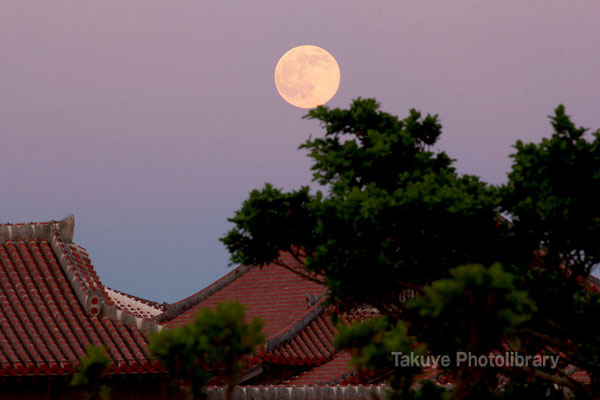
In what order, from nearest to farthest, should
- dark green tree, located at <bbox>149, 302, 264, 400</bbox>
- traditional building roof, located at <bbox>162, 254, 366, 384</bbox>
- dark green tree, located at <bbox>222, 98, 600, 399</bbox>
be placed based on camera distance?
1. dark green tree, located at <bbox>149, 302, 264, 400</bbox>
2. dark green tree, located at <bbox>222, 98, 600, 399</bbox>
3. traditional building roof, located at <bbox>162, 254, 366, 384</bbox>

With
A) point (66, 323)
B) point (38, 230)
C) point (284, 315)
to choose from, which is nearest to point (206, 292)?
point (284, 315)

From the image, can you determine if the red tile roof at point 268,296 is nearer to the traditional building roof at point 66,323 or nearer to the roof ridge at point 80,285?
the traditional building roof at point 66,323

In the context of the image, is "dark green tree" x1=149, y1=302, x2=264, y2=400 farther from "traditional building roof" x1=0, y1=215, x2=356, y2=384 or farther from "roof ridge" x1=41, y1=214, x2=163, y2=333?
"roof ridge" x1=41, y1=214, x2=163, y2=333

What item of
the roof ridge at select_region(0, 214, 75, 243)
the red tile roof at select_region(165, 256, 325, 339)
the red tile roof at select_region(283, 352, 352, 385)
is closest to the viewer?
the roof ridge at select_region(0, 214, 75, 243)

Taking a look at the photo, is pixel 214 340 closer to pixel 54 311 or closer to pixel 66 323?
pixel 66 323

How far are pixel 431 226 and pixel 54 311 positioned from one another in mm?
9041

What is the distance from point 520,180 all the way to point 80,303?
9636 mm

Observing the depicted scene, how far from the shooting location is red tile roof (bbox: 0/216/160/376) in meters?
17.4

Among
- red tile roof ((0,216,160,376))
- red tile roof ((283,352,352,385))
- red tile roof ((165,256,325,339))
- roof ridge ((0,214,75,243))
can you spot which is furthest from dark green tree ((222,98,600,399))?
red tile roof ((165,256,325,339))

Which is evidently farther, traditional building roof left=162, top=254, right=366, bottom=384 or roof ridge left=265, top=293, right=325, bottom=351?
traditional building roof left=162, top=254, right=366, bottom=384

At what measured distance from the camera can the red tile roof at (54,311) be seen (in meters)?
17.4

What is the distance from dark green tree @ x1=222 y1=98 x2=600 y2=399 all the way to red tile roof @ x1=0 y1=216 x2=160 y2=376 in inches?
188

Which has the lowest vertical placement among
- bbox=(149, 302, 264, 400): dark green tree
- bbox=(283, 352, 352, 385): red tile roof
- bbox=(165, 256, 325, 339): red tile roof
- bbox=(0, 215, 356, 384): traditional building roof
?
bbox=(149, 302, 264, 400): dark green tree

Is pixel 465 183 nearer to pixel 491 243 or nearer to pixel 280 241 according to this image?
pixel 491 243
